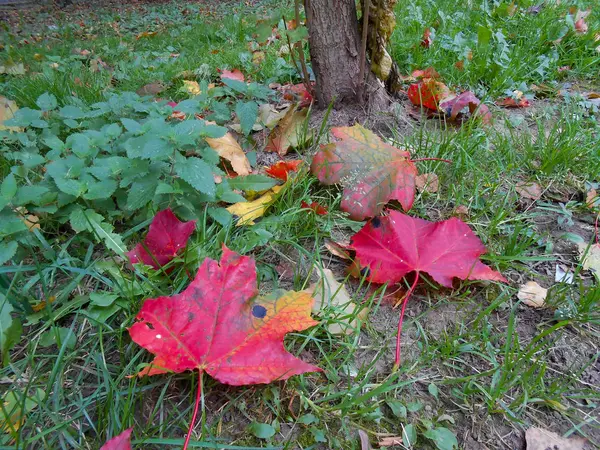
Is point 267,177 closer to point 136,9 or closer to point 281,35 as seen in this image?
point 281,35

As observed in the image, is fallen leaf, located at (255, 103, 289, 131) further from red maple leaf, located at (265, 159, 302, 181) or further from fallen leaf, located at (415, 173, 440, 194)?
fallen leaf, located at (415, 173, 440, 194)

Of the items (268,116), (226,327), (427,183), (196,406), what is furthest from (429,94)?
(196,406)

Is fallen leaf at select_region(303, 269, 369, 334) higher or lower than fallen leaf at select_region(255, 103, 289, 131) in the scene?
lower

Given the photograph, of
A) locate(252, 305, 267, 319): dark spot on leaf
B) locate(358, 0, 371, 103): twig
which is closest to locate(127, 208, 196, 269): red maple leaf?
locate(252, 305, 267, 319): dark spot on leaf

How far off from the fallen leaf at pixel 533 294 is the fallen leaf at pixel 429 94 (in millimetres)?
1028

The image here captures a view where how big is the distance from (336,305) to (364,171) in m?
0.52

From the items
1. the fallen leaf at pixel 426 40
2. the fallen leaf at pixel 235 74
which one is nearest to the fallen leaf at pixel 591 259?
the fallen leaf at pixel 426 40

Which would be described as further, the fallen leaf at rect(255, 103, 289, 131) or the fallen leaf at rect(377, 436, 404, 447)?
the fallen leaf at rect(255, 103, 289, 131)

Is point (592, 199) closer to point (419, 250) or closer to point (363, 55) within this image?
point (419, 250)

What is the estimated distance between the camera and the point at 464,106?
184cm

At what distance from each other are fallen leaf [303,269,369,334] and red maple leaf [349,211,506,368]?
4.0 inches

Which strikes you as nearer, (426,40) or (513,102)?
(513,102)

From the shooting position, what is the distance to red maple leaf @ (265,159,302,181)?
1.57 meters

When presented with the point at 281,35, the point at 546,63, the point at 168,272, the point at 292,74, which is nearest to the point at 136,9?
the point at 281,35
